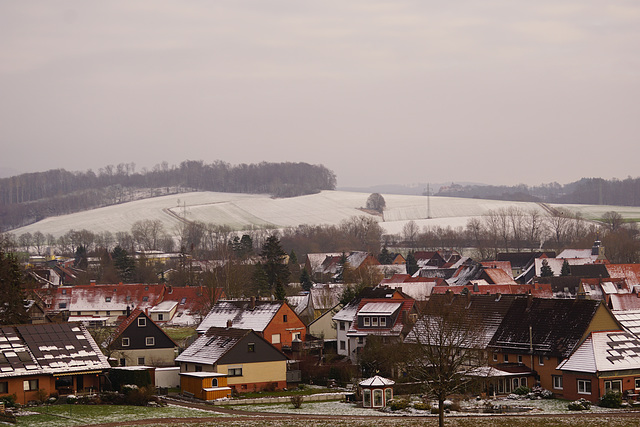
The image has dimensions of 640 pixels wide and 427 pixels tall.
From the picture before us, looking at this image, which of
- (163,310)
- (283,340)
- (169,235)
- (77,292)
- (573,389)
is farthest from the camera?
(169,235)

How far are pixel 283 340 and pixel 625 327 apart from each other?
2352cm

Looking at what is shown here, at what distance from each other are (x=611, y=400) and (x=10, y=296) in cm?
3697

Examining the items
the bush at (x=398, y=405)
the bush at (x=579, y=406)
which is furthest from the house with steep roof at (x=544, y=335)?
the bush at (x=398, y=405)

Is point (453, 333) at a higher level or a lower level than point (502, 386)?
higher

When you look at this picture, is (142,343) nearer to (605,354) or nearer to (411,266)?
(605,354)

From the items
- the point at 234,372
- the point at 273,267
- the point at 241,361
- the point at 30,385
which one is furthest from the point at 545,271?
the point at 30,385

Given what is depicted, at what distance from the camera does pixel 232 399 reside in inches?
1725

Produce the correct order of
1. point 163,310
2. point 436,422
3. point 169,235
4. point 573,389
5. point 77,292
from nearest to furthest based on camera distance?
point 436,422
point 573,389
point 163,310
point 77,292
point 169,235

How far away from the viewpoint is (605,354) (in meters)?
43.9

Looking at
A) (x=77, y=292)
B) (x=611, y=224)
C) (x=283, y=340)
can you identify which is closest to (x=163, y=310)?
(x=77, y=292)

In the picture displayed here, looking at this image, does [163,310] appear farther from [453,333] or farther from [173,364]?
[453,333]

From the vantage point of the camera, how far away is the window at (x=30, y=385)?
4053 cm

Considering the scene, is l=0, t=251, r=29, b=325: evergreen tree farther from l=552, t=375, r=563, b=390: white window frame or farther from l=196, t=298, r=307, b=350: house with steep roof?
l=552, t=375, r=563, b=390: white window frame

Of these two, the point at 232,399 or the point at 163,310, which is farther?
the point at 163,310
